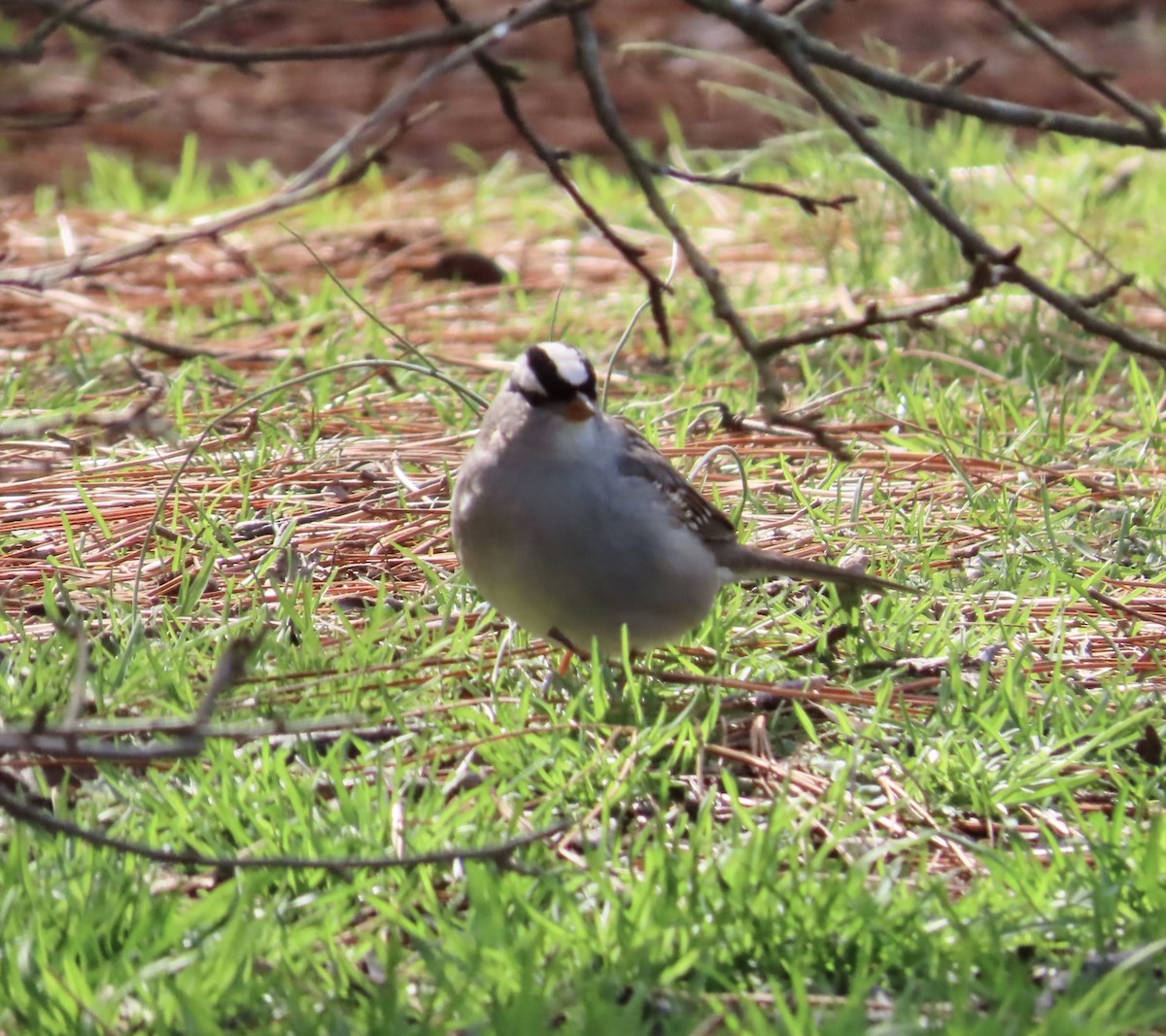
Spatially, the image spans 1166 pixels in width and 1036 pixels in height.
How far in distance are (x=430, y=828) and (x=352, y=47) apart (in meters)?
1.38

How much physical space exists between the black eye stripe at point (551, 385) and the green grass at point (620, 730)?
1.87 ft

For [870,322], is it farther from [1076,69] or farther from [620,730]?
[1076,69]

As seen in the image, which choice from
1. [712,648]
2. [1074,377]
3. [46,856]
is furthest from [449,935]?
[1074,377]

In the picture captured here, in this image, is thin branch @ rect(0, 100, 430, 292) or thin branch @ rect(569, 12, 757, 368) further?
thin branch @ rect(0, 100, 430, 292)

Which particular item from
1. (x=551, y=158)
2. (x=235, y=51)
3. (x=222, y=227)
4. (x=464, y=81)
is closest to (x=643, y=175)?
(x=551, y=158)

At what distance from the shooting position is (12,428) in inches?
79.6

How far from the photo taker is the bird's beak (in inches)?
145

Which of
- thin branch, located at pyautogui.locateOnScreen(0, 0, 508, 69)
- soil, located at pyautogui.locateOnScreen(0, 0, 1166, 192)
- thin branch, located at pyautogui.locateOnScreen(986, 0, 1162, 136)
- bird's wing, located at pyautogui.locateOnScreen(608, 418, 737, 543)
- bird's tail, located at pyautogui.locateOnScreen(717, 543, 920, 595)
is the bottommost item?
soil, located at pyautogui.locateOnScreen(0, 0, 1166, 192)

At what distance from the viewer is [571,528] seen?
3596 millimetres

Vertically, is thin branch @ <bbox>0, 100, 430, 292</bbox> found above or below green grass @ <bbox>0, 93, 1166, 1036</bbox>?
above

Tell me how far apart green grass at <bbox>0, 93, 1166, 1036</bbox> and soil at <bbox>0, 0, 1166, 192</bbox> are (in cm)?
415

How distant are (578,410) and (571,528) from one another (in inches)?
10.3

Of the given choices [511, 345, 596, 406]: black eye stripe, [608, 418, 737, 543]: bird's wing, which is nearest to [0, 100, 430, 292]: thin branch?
[511, 345, 596, 406]: black eye stripe

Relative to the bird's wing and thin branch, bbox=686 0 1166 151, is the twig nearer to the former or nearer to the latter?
thin branch, bbox=686 0 1166 151
